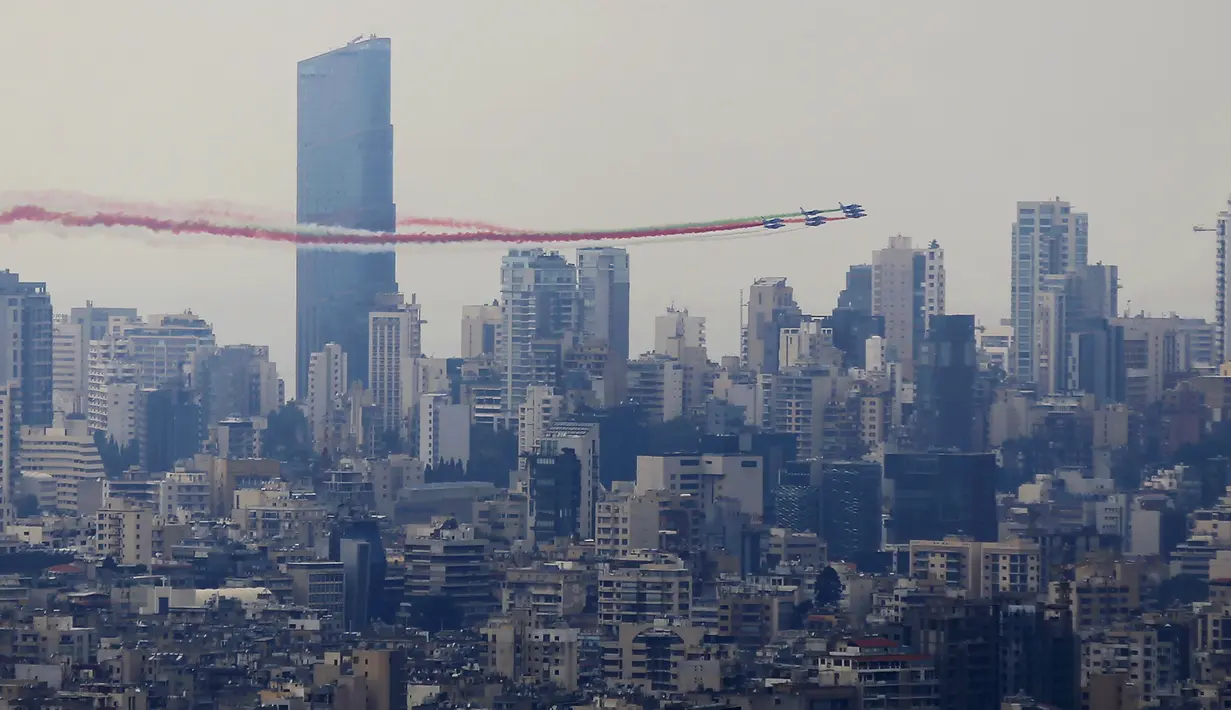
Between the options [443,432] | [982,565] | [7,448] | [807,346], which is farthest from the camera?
[807,346]

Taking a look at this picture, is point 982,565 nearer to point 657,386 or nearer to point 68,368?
point 657,386

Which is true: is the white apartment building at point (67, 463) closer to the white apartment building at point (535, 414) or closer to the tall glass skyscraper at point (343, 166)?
the white apartment building at point (535, 414)

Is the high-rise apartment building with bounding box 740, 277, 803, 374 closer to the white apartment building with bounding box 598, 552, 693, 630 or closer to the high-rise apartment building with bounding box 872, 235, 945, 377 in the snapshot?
the high-rise apartment building with bounding box 872, 235, 945, 377

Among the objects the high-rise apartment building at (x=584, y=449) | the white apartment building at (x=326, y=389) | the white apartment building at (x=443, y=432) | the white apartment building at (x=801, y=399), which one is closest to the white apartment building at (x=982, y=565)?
the high-rise apartment building at (x=584, y=449)

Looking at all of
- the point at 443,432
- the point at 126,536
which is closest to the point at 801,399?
the point at 443,432

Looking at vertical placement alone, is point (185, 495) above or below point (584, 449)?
below

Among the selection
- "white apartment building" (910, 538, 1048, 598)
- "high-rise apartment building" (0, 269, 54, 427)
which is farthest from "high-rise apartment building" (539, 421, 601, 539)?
"high-rise apartment building" (0, 269, 54, 427)

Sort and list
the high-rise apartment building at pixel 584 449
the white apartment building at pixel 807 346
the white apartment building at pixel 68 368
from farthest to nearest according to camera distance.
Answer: the white apartment building at pixel 68 368, the white apartment building at pixel 807 346, the high-rise apartment building at pixel 584 449
